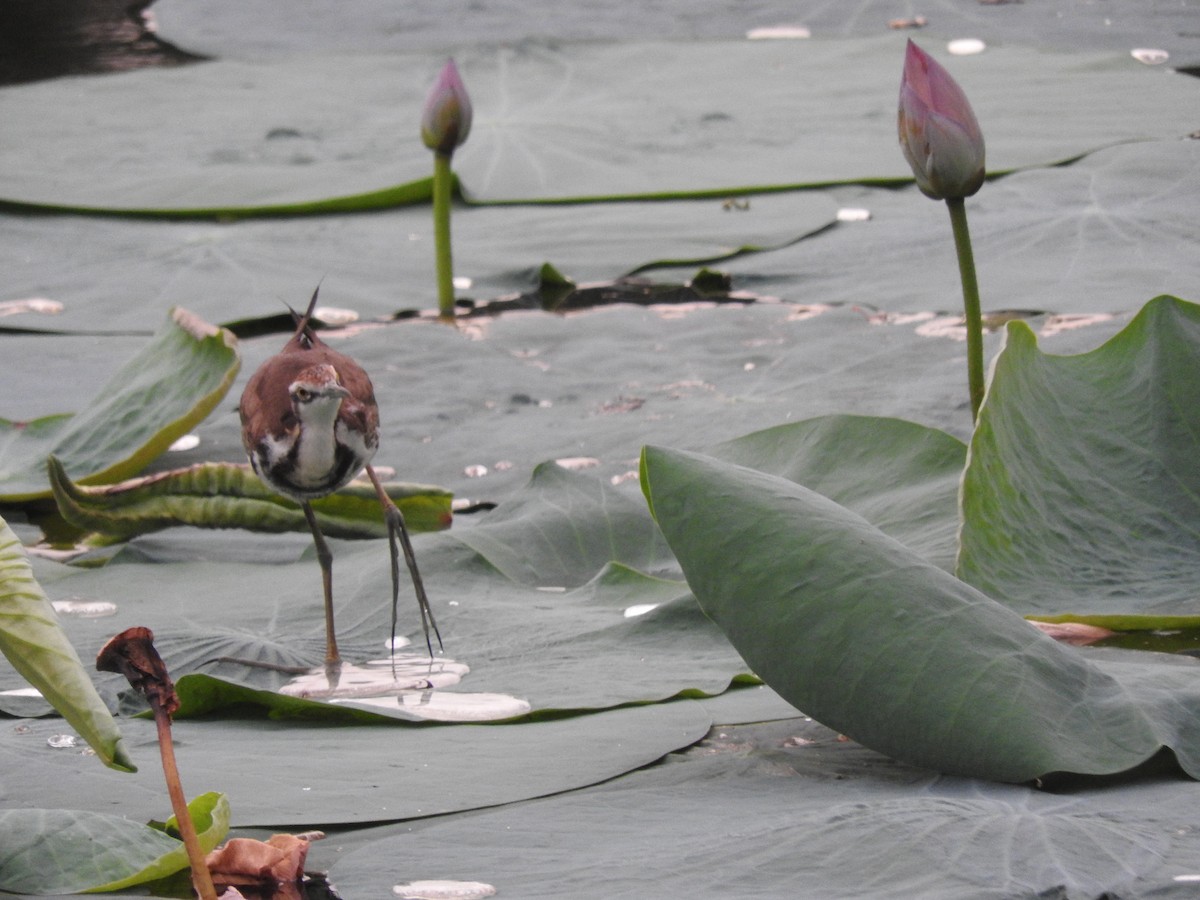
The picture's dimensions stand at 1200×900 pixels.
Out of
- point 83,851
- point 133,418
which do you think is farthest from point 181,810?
point 133,418

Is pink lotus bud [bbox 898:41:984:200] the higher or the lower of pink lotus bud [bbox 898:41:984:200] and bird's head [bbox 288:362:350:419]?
the higher

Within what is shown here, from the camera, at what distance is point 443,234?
2648 millimetres

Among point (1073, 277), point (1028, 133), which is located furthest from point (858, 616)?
point (1028, 133)

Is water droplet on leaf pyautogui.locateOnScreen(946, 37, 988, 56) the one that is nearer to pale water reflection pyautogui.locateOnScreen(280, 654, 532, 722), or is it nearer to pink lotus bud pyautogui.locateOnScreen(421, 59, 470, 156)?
pink lotus bud pyautogui.locateOnScreen(421, 59, 470, 156)

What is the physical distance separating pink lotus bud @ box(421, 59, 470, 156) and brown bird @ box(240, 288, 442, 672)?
1.05 m

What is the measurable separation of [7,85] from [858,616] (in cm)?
380

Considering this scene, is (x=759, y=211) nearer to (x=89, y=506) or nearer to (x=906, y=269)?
(x=906, y=269)

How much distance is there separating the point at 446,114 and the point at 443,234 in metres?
0.21

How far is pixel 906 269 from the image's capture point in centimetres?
257

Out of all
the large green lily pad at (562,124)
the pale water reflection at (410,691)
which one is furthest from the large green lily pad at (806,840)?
the large green lily pad at (562,124)

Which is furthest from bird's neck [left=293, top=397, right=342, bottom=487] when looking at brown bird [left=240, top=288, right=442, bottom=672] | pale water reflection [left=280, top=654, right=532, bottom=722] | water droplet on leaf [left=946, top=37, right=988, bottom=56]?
water droplet on leaf [left=946, top=37, right=988, bottom=56]

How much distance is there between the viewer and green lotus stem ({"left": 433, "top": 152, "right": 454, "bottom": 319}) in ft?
8.63

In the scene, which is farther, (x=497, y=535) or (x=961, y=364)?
(x=961, y=364)

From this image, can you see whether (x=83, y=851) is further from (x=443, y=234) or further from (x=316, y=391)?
(x=443, y=234)
